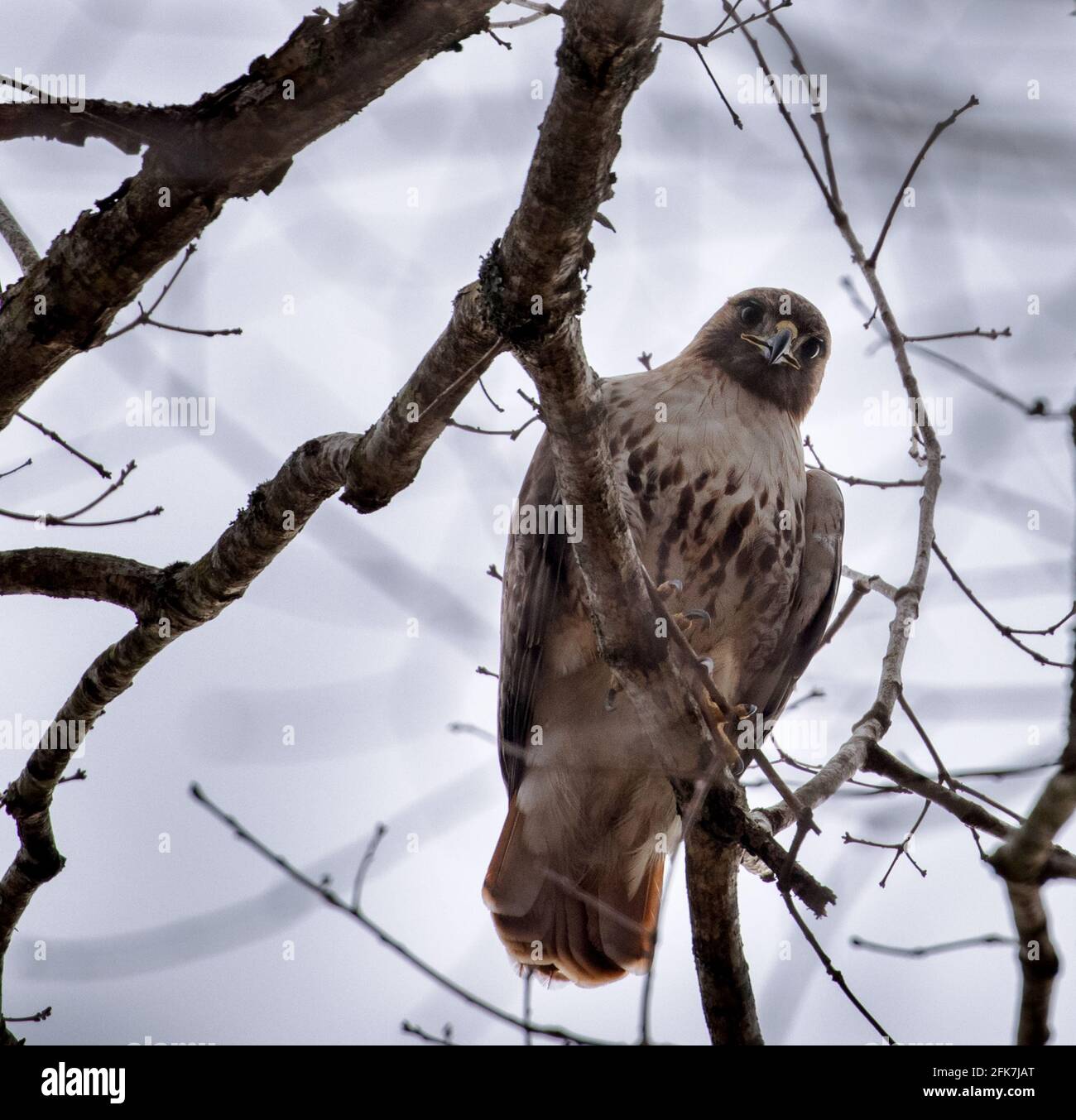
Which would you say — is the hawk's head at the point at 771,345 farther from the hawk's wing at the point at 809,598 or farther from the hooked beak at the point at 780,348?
Answer: the hawk's wing at the point at 809,598

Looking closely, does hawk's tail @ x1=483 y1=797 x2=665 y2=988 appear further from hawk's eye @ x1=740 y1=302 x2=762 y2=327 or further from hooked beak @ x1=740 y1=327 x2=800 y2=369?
hawk's eye @ x1=740 y1=302 x2=762 y2=327

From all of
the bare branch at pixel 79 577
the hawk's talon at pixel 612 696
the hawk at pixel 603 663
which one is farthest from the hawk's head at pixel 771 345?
the bare branch at pixel 79 577

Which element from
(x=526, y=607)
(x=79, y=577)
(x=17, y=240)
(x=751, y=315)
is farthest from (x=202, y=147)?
(x=751, y=315)

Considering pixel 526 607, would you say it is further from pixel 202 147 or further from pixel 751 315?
pixel 202 147

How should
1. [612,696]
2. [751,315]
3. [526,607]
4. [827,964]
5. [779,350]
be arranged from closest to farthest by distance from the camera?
[827,964], [612,696], [526,607], [779,350], [751,315]

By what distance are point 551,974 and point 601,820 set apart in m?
0.69

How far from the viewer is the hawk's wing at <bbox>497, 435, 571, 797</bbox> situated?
17.1 feet

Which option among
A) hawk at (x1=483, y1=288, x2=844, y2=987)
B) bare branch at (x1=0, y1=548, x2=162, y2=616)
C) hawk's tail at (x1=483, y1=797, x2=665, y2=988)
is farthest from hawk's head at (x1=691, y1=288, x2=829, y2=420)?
bare branch at (x1=0, y1=548, x2=162, y2=616)

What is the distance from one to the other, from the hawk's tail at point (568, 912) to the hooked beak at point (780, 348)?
236 cm

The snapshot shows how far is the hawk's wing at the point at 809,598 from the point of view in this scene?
5.65 meters

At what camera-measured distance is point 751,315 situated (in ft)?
20.8

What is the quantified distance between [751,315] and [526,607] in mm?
2096

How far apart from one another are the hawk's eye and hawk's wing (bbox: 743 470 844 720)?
963 millimetres

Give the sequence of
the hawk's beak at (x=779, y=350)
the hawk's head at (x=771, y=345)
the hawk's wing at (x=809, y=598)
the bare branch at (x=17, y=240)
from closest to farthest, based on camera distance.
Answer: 1. the bare branch at (x=17, y=240)
2. the hawk's wing at (x=809, y=598)
3. the hawk's beak at (x=779, y=350)
4. the hawk's head at (x=771, y=345)
